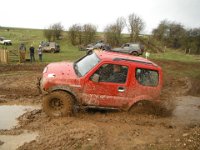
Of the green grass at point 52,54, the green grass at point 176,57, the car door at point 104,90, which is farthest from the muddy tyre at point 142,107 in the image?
the green grass at point 176,57

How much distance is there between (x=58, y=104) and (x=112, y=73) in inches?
68.8

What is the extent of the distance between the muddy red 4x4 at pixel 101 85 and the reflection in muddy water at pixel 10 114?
1.00 metres

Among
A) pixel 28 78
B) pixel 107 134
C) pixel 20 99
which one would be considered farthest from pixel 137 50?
pixel 107 134

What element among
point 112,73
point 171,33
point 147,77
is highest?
point 171,33

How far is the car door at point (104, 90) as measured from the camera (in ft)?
27.4

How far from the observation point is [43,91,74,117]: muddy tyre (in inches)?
325

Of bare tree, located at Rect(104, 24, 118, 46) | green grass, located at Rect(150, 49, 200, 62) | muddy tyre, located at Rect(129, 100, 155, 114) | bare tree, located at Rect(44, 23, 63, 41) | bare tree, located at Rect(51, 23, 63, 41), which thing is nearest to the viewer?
muddy tyre, located at Rect(129, 100, 155, 114)

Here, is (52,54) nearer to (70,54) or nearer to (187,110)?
(70,54)

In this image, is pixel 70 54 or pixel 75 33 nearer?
pixel 70 54

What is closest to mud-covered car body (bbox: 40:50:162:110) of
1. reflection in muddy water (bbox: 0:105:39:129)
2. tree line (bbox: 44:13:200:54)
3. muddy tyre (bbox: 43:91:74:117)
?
muddy tyre (bbox: 43:91:74:117)

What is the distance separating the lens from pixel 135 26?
2007 inches

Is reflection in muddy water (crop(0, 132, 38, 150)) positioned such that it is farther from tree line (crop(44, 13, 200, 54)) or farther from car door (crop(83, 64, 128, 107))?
tree line (crop(44, 13, 200, 54))

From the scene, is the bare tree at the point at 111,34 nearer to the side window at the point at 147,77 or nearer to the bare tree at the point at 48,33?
the bare tree at the point at 48,33

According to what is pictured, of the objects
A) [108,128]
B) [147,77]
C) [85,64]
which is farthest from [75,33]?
Result: [108,128]
